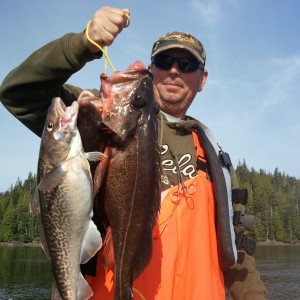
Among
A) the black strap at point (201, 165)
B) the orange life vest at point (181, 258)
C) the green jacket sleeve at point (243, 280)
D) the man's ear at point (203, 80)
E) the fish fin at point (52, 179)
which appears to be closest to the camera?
the fish fin at point (52, 179)

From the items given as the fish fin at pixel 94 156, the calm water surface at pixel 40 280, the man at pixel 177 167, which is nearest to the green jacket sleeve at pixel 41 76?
the man at pixel 177 167

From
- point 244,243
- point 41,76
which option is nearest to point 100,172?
point 41,76

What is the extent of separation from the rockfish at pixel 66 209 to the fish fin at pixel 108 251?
19cm

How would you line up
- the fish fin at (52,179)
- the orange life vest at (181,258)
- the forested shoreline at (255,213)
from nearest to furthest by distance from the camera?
the fish fin at (52,179)
the orange life vest at (181,258)
the forested shoreline at (255,213)

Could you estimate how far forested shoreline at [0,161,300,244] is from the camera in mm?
107625

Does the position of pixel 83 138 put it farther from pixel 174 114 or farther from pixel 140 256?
pixel 174 114

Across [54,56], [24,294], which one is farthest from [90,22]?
[24,294]

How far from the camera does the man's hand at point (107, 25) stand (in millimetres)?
3203

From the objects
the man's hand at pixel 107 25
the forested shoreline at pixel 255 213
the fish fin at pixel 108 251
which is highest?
the forested shoreline at pixel 255 213

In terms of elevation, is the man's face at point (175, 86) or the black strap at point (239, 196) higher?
the man's face at point (175, 86)

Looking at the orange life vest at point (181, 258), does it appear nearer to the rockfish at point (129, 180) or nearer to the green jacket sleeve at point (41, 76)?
the rockfish at point (129, 180)

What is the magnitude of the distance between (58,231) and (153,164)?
2.90ft

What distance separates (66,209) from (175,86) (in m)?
2.45

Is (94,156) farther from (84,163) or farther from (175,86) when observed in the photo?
(175,86)
